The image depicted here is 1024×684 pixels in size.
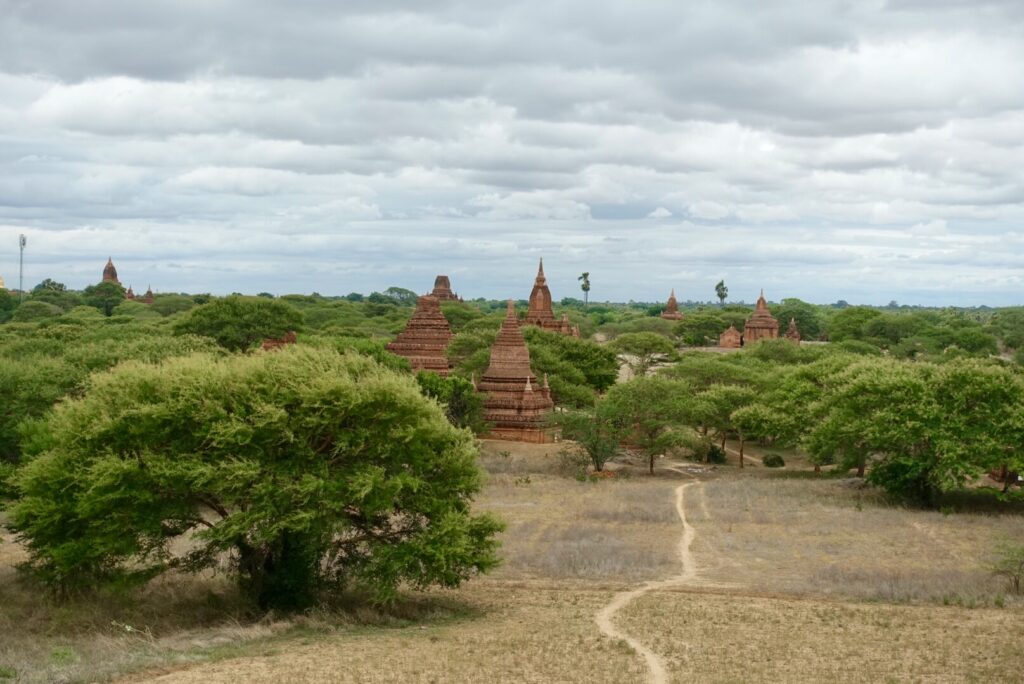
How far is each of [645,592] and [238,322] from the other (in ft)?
155

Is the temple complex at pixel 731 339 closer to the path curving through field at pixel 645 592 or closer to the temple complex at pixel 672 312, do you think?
the temple complex at pixel 672 312

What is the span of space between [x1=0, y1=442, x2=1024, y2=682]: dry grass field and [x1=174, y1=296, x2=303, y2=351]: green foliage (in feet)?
122

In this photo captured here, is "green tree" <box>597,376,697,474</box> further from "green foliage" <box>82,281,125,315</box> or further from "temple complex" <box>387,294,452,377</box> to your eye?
"green foliage" <box>82,281,125,315</box>

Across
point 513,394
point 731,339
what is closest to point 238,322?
point 513,394

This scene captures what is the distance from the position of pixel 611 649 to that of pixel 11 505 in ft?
42.4

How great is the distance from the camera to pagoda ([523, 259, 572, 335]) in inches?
3093

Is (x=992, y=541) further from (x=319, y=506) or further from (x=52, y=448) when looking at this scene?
(x=52, y=448)

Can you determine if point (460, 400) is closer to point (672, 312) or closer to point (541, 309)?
point (541, 309)

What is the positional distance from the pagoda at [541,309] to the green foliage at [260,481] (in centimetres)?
5787

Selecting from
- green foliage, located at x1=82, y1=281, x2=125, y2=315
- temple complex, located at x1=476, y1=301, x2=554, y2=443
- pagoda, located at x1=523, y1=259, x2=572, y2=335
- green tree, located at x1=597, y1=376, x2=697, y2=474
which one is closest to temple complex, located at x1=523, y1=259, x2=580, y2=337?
pagoda, located at x1=523, y1=259, x2=572, y2=335

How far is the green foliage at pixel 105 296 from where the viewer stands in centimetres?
13550

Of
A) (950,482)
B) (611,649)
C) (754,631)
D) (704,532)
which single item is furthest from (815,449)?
(611,649)

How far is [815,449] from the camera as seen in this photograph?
37719mm

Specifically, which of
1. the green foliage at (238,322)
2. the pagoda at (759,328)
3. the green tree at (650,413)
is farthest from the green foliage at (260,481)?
the pagoda at (759,328)
